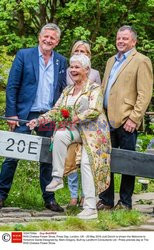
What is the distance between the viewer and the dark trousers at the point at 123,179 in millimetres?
6910

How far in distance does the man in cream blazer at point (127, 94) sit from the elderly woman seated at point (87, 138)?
0.33m

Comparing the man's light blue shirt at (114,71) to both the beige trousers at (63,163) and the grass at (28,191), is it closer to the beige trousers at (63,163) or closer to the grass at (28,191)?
the beige trousers at (63,163)

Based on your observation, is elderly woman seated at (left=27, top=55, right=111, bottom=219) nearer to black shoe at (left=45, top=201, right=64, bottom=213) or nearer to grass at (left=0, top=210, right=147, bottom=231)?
→ grass at (left=0, top=210, right=147, bottom=231)

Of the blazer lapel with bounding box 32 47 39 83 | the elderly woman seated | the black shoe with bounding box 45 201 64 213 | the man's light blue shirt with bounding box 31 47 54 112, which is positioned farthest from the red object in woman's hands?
the black shoe with bounding box 45 201 64 213

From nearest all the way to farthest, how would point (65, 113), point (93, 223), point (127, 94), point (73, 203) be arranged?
1. point (93, 223)
2. point (65, 113)
3. point (127, 94)
4. point (73, 203)

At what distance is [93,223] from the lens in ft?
19.8

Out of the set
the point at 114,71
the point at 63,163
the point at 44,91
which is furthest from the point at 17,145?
the point at 114,71

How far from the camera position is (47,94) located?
696cm

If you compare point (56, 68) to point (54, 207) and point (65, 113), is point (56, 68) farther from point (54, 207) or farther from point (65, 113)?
point (54, 207)

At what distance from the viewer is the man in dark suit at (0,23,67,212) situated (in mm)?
6902

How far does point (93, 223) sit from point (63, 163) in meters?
0.72

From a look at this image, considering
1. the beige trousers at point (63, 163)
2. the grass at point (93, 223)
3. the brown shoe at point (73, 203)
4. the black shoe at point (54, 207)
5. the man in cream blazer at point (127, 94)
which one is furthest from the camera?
the brown shoe at point (73, 203)

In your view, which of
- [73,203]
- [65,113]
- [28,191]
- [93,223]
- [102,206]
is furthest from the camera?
[28,191]

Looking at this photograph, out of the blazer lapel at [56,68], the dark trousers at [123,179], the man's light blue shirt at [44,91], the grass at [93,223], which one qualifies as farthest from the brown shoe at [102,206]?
the blazer lapel at [56,68]
